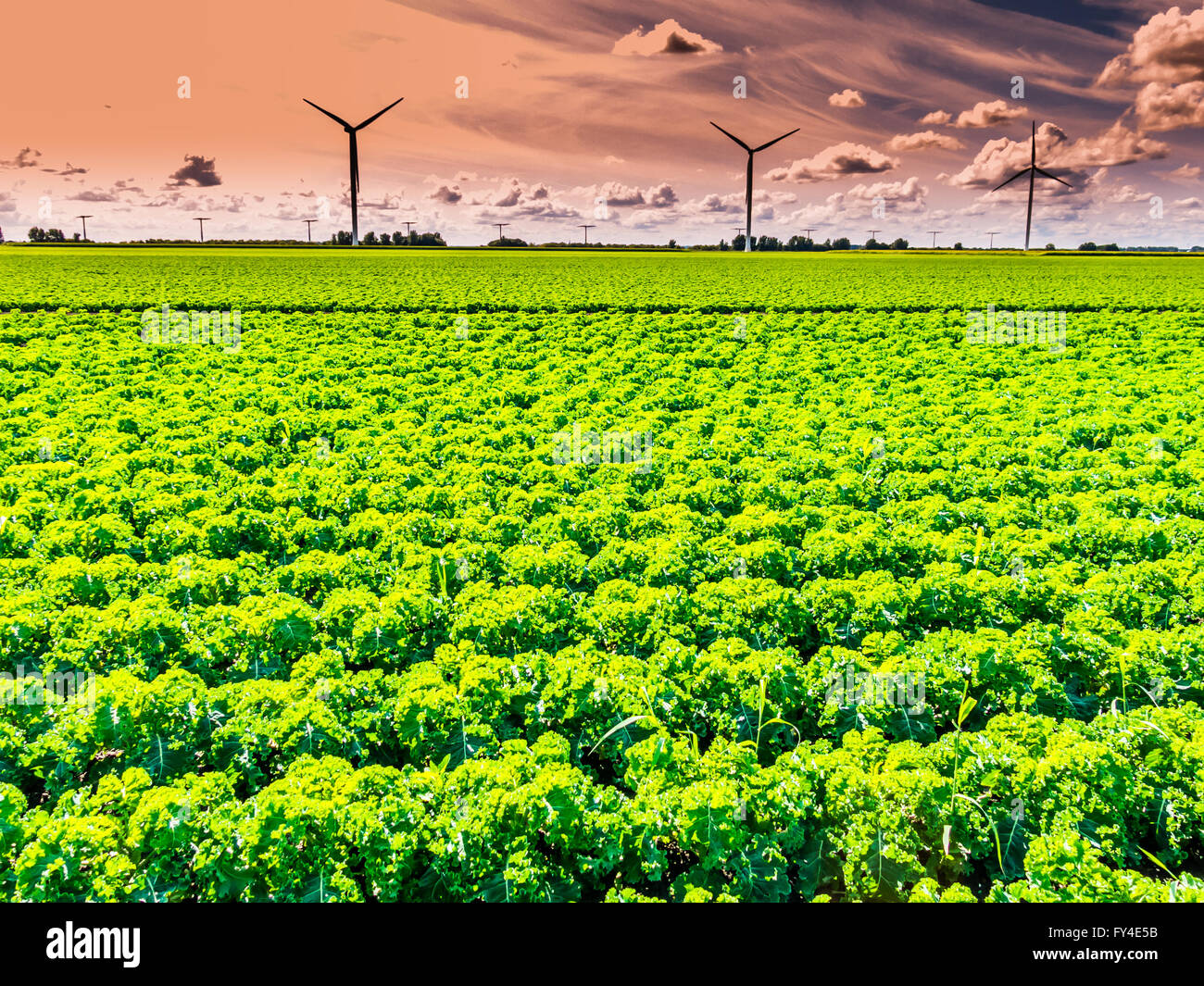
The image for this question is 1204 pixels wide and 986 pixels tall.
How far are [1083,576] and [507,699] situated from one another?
6397 mm

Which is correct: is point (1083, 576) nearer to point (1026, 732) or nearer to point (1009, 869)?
point (1026, 732)

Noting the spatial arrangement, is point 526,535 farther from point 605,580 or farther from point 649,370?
point 649,370

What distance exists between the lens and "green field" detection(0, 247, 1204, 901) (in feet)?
15.6

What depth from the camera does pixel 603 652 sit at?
6988 millimetres

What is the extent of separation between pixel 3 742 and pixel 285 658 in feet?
6.80

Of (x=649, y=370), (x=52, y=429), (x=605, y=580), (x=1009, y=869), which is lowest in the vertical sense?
(x=1009, y=869)

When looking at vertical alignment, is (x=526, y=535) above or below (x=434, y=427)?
below

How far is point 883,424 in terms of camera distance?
1465 centimetres

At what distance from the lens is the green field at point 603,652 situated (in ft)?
15.6

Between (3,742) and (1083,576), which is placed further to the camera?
(1083,576)
